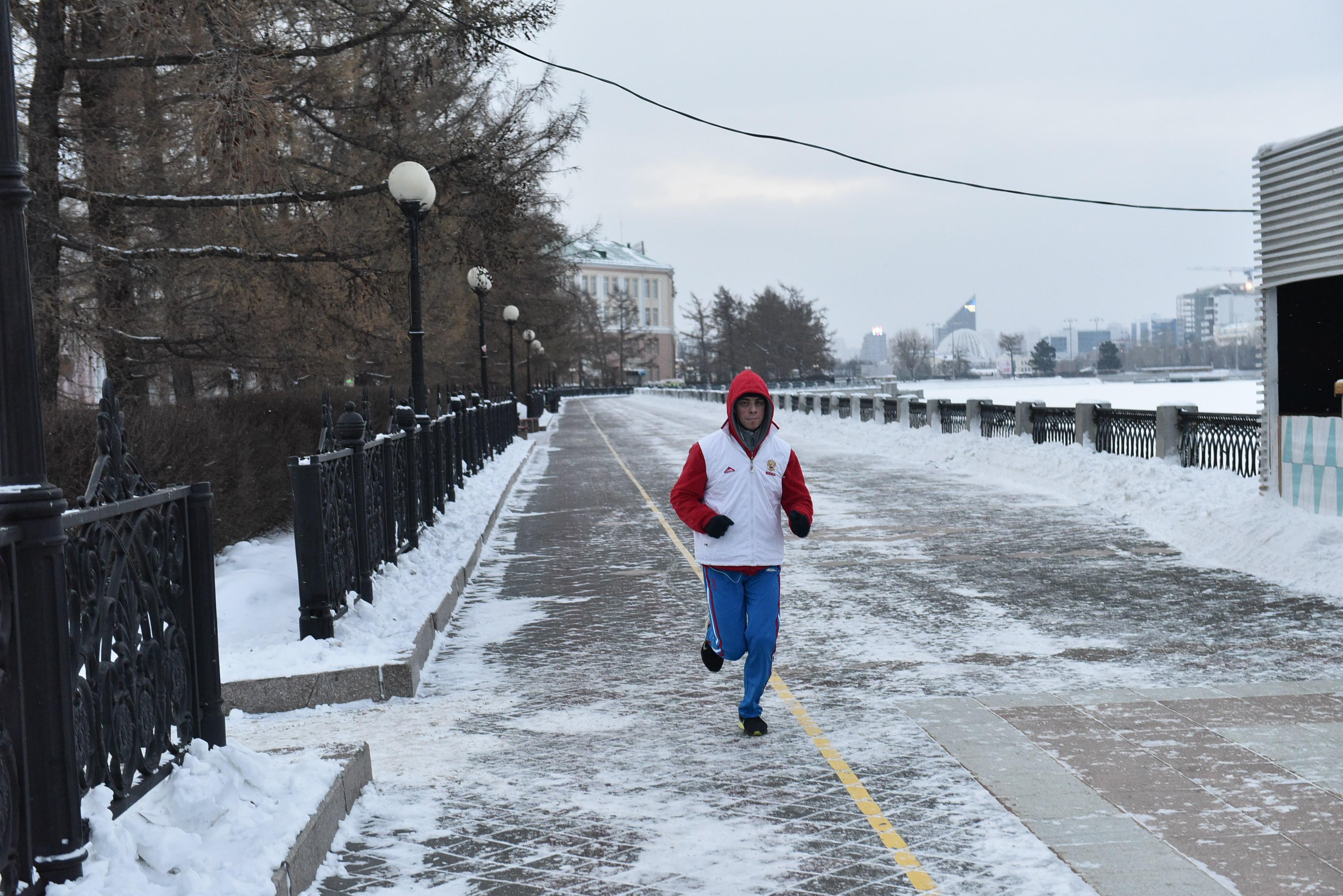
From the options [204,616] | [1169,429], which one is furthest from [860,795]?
[1169,429]

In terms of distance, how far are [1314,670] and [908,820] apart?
371 cm

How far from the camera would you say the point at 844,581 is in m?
10.9

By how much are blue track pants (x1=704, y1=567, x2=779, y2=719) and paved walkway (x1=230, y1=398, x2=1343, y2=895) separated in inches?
10.8

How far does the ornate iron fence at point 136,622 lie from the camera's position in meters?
3.64

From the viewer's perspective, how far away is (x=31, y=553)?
10.5ft

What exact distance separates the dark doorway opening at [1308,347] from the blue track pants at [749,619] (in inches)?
348

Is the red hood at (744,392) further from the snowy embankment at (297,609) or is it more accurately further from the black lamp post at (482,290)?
the black lamp post at (482,290)

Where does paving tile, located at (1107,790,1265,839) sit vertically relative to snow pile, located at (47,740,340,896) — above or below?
below

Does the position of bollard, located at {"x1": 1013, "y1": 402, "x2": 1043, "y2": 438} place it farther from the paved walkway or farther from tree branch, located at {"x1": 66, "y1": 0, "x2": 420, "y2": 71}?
tree branch, located at {"x1": 66, "y1": 0, "x2": 420, "y2": 71}

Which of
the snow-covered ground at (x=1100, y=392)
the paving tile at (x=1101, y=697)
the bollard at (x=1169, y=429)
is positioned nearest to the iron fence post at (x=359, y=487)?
the paving tile at (x=1101, y=697)

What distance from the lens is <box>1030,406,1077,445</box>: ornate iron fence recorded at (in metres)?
22.0

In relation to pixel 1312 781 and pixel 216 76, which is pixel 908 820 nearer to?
pixel 1312 781

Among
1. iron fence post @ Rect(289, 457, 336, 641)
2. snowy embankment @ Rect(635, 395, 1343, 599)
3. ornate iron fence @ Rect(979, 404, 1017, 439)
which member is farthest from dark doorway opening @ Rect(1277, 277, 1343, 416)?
ornate iron fence @ Rect(979, 404, 1017, 439)

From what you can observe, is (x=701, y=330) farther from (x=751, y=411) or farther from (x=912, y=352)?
(x=751, y=411)
